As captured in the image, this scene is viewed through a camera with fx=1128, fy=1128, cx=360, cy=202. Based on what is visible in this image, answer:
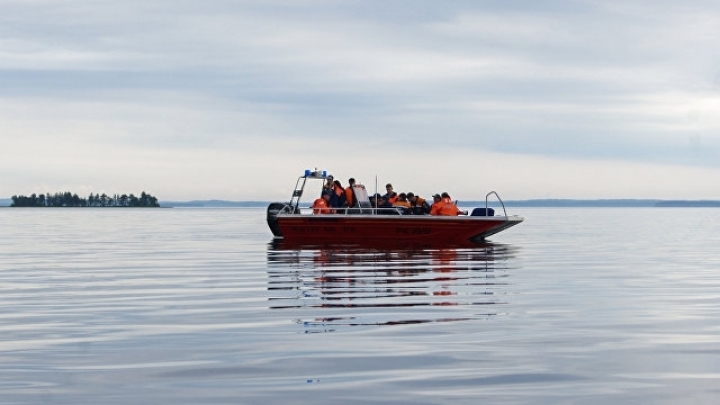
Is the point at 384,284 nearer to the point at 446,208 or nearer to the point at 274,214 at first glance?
the point at 446,208

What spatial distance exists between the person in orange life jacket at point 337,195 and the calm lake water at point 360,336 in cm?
1271

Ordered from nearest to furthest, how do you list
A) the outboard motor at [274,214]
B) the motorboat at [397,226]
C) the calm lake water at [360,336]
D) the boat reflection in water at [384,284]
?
the calm lake water at [360,336]
the boat reflection in water at [384,284]
the motorboat at [397,226]
the outboard motor at [274,214]

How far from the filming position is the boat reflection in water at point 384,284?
15.5 meters

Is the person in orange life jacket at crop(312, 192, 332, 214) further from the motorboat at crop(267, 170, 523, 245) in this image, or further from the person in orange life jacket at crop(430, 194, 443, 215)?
the person in orange life jacket at crop(430, 194, 443, 215)

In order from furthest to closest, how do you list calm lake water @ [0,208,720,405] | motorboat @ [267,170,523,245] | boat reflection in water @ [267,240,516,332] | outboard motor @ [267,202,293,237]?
outboard motor @ [267,202,293,237] → motorboat @ [267,170,523,245] → boat reflection in water @ [267,240,516,332] → calm lake water @ [0,208,720,405]

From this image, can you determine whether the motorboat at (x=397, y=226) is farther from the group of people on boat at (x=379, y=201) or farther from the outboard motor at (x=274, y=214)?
the outboard motor at (x=274, y=214)

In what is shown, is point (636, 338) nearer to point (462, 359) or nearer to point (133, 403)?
point (462, 359)

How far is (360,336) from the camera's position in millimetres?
13031

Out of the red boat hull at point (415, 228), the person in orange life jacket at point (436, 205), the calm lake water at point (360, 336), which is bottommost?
the calm lake water at point (360, 336)

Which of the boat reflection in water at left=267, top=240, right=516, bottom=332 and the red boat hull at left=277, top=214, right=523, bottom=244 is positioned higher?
the red boat hull at left=277, top=214, right=523, bottom=244

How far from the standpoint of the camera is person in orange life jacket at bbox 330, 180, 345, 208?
3891 cm

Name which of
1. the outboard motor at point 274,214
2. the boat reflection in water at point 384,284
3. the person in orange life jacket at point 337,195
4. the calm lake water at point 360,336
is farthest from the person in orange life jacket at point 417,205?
the calm lake water at point 360,336

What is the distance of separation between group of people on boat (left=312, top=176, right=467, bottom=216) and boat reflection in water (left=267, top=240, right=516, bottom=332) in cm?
323

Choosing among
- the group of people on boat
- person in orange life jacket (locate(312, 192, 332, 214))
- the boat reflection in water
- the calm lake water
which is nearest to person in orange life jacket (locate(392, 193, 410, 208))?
the group of people on boat
